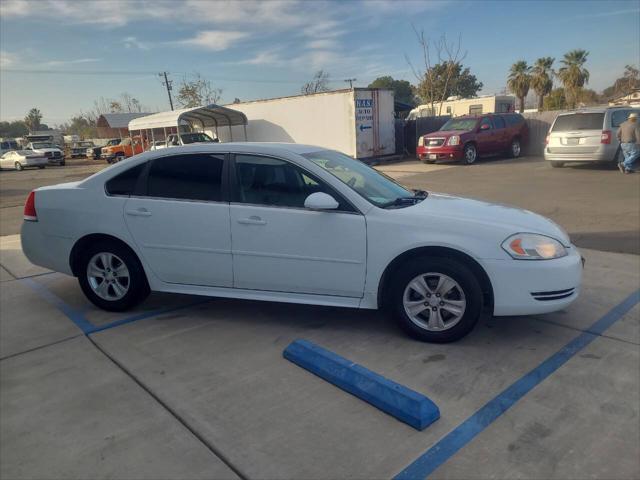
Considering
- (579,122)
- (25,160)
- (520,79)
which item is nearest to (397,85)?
(520,79)

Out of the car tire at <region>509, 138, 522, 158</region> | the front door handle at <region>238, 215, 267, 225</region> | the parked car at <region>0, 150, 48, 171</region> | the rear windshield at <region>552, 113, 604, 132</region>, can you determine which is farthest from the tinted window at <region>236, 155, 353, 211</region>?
the parked car at <region>0, 150, 48, 171</region>

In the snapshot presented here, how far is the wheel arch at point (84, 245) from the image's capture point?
4305 mm

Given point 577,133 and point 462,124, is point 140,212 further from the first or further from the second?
point 462,124

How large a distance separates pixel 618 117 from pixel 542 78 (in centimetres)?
4305

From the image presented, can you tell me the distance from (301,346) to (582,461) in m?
1.87

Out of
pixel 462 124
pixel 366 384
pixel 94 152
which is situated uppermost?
pixel 462 124

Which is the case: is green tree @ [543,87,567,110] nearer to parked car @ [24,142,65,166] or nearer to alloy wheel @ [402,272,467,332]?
parked car @ [24,142,65,166]

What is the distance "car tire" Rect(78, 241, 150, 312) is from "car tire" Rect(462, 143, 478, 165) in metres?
14.8

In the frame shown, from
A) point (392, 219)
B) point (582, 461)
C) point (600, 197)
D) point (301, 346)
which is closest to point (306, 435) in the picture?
point (301, 346)

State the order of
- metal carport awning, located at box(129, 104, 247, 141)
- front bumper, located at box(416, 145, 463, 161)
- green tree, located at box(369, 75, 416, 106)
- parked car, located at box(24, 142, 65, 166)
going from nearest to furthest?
front bumper, located at box(416, 145, 463, 161)
metal carport awning, located at box(129, 104, 247, 141)
parked car, located at box(24, 142, 65, 166)
green tree, located at box(369, 75, 416, 106)

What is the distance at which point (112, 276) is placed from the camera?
441cm

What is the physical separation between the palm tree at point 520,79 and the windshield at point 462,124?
128 ft

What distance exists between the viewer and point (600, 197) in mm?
9766

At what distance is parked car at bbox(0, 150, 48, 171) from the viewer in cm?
3158
